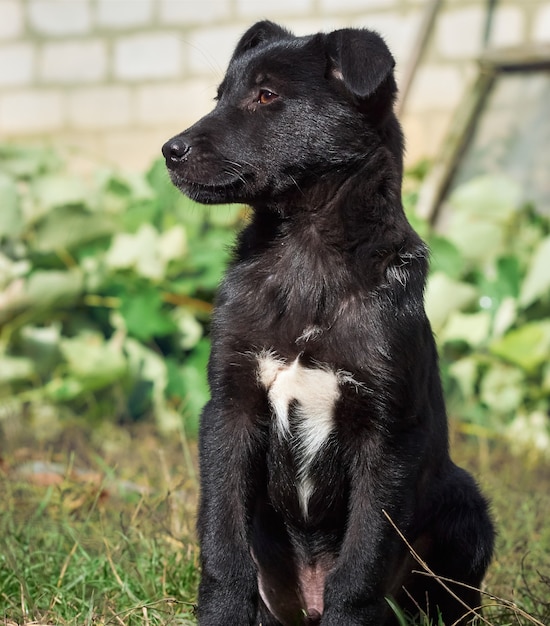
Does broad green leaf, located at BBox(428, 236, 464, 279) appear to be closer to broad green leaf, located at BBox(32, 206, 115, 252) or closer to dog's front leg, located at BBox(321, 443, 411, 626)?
broad green leaf, located at BBox(32, 206, 115, 252)

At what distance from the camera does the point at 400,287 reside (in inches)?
98.6

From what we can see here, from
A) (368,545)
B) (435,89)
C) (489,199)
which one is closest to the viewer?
(368,545)

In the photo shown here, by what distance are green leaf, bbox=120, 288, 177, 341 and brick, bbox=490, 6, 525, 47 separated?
3.01 metres

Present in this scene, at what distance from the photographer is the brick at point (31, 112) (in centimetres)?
813

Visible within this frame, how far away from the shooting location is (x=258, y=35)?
9.84 ft

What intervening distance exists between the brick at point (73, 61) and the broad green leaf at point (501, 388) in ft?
13.7

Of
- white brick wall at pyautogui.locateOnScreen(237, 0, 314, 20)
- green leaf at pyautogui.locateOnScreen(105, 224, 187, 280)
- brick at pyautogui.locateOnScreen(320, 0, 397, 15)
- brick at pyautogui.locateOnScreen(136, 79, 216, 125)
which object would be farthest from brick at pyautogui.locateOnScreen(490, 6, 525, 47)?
green leaf at pyautogui.locateOnScreen(105, 224, 187, 280)

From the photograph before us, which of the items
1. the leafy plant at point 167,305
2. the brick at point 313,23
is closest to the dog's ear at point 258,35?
the leafy plant at point 167,305

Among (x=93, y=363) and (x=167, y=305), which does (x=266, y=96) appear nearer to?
(x=93, y=363)

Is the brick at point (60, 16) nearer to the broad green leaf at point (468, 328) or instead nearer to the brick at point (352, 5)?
the brick at point (352, 5)

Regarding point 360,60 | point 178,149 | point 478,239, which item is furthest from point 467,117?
point 178,149

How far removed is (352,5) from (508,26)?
1078 millimetres

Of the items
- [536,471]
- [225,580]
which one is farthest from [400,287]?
[536,471]

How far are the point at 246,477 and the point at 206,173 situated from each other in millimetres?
748
